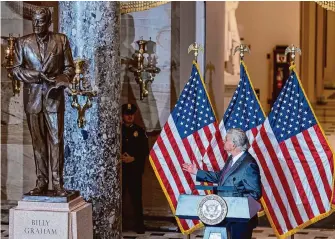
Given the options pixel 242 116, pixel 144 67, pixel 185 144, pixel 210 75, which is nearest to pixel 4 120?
pixel 144 67

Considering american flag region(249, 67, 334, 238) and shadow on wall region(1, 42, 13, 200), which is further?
shadow on wall region(1, 42, 13, 200)

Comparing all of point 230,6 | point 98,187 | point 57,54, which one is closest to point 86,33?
point 57,54

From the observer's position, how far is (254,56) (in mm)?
24109

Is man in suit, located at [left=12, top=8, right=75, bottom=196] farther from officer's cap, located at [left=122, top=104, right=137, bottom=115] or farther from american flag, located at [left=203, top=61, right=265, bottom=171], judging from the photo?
officer's cap, located at [left=122, top=104, right=137, bottom=115]

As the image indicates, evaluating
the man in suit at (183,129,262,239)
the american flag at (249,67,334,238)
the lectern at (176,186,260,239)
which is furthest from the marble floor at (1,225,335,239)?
the lectern at (176,186,260,239)

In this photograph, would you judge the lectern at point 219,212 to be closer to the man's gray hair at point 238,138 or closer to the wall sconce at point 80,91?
the man's gray hair at point 238,138

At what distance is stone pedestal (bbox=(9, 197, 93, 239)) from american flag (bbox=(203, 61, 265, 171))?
258 centimetres

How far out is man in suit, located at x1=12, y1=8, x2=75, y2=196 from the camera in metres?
9.69

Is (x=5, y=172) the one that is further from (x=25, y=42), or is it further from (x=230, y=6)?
(x=230, y=6)

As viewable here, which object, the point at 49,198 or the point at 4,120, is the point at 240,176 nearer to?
the point at 49,198

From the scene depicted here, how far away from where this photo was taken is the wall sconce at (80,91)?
32.3 feet

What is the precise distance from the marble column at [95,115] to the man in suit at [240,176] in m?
1.59

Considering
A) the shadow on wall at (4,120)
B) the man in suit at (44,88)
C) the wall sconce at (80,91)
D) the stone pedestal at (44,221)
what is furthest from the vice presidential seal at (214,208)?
the shadow on wall at (4,120)

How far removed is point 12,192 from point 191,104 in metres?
3.28
